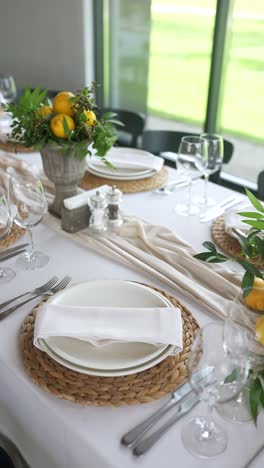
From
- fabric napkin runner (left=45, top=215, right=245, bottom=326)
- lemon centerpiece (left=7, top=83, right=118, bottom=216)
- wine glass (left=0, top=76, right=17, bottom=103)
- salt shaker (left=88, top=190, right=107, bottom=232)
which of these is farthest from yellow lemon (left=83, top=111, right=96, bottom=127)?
wine glass (left=0, top=76, right=17, bottom=103)

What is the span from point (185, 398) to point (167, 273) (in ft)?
1.19

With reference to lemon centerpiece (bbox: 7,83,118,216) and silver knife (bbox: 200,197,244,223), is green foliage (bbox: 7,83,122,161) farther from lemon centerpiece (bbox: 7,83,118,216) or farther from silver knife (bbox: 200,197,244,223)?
silver knife (bbox: 200,197,244,223)

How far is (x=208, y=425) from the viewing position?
696 mm

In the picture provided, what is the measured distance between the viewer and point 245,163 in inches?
112

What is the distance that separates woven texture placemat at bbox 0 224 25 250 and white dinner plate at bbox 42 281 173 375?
1.01 ft

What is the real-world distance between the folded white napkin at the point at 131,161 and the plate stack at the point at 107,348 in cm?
71

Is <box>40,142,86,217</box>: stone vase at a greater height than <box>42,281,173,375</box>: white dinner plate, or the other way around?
<box>40,142,86,217</box>: stone vase

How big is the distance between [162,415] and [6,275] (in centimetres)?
52

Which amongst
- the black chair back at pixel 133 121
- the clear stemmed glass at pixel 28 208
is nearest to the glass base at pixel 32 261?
the clear stemmed glass at pixel 28 208

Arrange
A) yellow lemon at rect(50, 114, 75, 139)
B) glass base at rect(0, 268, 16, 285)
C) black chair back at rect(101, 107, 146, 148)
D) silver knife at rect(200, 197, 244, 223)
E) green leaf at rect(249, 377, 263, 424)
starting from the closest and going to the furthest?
green leaf at rect(249, 377, 263, 424)
glass base at rect(0, 268, 16, 285)
yellow lemon at rect(50, 114, 75, 139)
silver knife at rect(200, 197, 244, 223)
black chair back at rect(101, 107, 146, 148)

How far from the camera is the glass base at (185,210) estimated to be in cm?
137

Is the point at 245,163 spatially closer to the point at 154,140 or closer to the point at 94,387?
the point at 154,140

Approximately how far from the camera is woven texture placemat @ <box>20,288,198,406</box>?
0.72 meters

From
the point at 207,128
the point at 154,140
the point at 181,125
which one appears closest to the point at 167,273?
the point at 154,140
